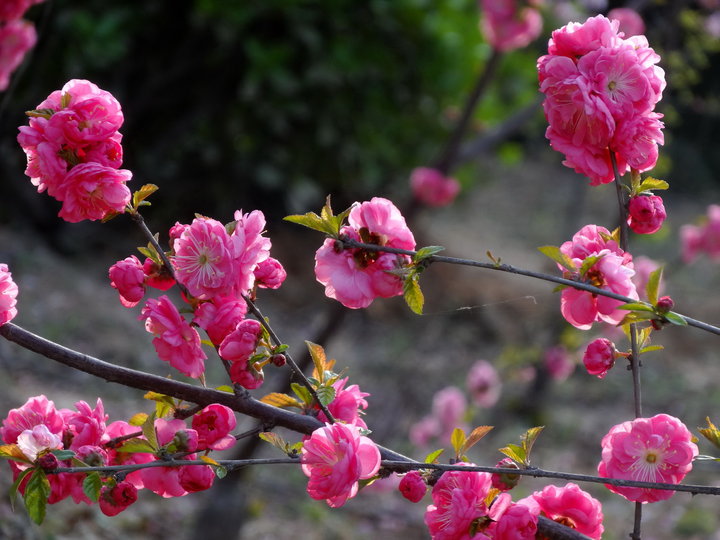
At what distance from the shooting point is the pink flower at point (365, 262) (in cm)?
84

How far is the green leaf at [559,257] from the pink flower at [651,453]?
17 cm

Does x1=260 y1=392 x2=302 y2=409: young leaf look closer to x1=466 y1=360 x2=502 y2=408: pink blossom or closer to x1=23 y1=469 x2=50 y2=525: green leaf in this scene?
x1=23 y1=469 x2=50 y2=525: green leaf

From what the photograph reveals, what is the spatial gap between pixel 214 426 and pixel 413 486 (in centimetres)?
22

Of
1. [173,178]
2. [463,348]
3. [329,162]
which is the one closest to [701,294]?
[463,348]

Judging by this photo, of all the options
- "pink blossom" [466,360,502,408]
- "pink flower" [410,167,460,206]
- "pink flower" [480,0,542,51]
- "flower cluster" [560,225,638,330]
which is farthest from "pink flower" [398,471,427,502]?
"pink blossom" [466,360,502,408]

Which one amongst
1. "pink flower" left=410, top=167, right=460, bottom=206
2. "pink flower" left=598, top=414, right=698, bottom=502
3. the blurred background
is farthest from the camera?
the blurred background

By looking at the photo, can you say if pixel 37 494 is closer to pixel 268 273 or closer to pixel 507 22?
pixel 268 273

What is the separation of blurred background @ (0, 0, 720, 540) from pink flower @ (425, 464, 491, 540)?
75.8 inches

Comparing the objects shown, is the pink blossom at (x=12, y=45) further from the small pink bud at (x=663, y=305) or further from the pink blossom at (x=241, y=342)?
the small pink bud at (x=663, y=305)

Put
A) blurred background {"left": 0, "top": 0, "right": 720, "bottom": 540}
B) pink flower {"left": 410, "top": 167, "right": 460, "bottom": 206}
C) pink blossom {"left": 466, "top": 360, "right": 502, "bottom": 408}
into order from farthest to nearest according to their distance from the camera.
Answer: pink blossom {"left": 466, "top": 360, "right": 502, "bottom": 408}, blurred background {"left": 0, "top": 0, "right": 720, "bottom": 540}, pink flower {"left": 410, "top": 167, "right": 460, "bottom": 206}

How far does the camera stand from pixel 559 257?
0.81 meters

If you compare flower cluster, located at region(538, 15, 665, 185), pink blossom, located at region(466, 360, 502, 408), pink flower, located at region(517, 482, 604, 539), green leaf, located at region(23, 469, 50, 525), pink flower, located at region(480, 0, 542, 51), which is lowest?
pink blossom, located at region(466, 360, 502, 408)

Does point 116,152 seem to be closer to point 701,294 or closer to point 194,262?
point 194,262

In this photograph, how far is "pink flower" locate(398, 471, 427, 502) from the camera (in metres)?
0.81
